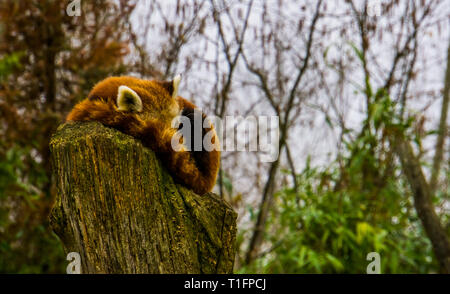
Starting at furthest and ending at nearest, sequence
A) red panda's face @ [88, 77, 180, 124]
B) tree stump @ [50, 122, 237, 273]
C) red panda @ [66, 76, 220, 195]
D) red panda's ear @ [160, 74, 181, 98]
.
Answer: red panda's ear @ [160, 74, 181, 98] → red panda's face @ [88, 77, 180, 124] → red panda @ [66, 76, 220, 195] → tree stump @ [50, 122, 237, 273]

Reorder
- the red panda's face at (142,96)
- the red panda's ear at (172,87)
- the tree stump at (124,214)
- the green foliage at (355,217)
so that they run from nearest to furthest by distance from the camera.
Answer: the tree stump at (124,214), the red panda's face at (142,96), the red panda's ear at (172,87), the green foliage at (355,217)

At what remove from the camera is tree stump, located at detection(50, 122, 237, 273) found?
1215 mm

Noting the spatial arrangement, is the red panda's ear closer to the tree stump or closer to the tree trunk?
the tree stump

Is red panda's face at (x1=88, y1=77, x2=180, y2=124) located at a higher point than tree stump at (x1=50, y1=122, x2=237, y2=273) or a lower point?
higher

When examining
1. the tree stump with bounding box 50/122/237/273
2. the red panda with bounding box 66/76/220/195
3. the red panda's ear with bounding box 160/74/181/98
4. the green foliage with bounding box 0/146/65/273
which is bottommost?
the green foliage with bounding box 0/146/65/273

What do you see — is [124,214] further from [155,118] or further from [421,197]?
[421,197]

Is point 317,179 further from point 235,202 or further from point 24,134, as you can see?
point 24,134

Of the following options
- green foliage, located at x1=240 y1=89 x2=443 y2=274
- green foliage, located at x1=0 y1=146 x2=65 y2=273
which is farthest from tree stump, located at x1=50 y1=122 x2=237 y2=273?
green foliage, located at x1=0 y1=146 x2=65 y2=273

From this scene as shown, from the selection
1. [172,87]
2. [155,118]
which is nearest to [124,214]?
[155,118]

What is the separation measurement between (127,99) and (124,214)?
0.54 metres

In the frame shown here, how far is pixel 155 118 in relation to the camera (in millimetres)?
1607

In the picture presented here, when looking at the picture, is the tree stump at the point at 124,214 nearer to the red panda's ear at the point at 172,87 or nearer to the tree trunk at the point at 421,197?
the red panda's ear at the point at 172,87

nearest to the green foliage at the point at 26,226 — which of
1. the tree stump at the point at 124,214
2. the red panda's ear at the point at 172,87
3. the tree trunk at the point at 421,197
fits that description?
the red panda's ear at the point at 172,87

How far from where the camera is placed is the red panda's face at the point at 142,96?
155 centimetres
